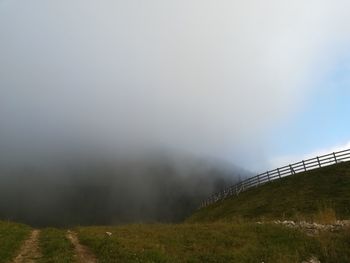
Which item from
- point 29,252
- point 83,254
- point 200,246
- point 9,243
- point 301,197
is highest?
point 301,197

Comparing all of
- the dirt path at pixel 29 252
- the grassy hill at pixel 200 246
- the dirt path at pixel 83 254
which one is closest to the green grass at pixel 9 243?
the grassy hill at pixel 200 246

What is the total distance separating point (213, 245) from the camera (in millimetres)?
20578

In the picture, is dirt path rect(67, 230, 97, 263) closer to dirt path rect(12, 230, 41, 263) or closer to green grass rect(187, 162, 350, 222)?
dirt path rect(12, 230, 41, 263)

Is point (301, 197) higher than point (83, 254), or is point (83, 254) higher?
point (301, 197)

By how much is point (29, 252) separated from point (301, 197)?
31226 mm

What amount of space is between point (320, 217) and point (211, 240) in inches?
319

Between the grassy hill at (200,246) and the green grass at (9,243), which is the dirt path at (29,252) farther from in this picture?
the green grass at (9,243)

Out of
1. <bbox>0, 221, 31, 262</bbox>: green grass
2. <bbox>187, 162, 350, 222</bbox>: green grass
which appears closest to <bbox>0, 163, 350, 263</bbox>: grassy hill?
<bbox>0, 221, 31, 262</bbox>: green grass

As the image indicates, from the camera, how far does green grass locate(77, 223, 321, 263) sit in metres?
18.1

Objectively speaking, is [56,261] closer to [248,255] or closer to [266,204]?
[248,255]

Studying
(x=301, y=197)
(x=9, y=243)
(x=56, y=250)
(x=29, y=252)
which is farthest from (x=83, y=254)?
(x=301, y=197)

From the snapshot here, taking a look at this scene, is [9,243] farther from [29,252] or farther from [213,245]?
[213,245]

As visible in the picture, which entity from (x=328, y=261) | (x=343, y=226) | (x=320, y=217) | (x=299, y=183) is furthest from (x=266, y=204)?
(x=328, y=261)

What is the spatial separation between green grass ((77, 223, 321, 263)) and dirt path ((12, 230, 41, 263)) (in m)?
2.54
